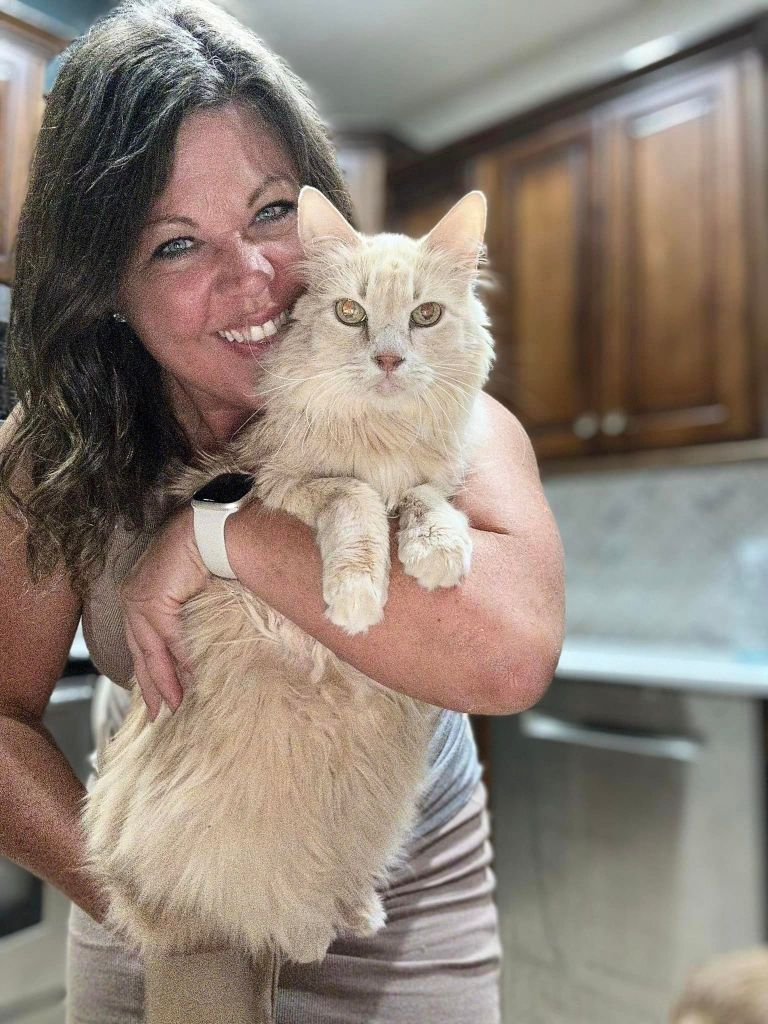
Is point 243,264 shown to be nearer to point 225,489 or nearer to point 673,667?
point 225,489

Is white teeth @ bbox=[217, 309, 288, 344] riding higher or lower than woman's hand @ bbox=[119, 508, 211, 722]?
higher

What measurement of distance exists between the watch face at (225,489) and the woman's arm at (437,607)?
3 centimetres

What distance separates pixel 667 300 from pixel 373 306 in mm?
1999

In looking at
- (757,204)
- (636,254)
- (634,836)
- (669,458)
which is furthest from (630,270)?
(634,836)

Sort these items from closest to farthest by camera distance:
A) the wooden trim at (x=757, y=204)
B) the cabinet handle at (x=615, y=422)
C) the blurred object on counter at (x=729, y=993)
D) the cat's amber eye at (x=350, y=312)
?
the blurred object on counter at (x=729, y=993), the cat's amber eye at (x=350, y=312), the wooden trim at (x=757, y=204), the cabinet handle at (x=615, y=422)

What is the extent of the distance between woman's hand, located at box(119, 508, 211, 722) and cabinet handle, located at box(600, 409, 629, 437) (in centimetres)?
220

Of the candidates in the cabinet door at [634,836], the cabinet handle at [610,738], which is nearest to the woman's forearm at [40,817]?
the cabinet door at [634,836]

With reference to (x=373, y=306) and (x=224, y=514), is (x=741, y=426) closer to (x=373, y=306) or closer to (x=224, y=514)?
(x=373, y=306)

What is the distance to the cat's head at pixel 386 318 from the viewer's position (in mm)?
915

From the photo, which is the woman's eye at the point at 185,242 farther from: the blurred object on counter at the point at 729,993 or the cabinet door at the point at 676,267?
the cabinet door at the point at 676,267

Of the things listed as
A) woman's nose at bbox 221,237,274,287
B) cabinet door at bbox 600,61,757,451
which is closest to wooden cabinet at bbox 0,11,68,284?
woman's nose at bbox 221,237,274,287

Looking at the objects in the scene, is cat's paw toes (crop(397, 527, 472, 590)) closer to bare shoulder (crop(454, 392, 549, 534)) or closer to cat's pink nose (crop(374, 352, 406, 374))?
bare shoulder (crop(454, 392, 549, 534))

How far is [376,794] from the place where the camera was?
34.7 inches

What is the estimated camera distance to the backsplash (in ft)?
9.21
